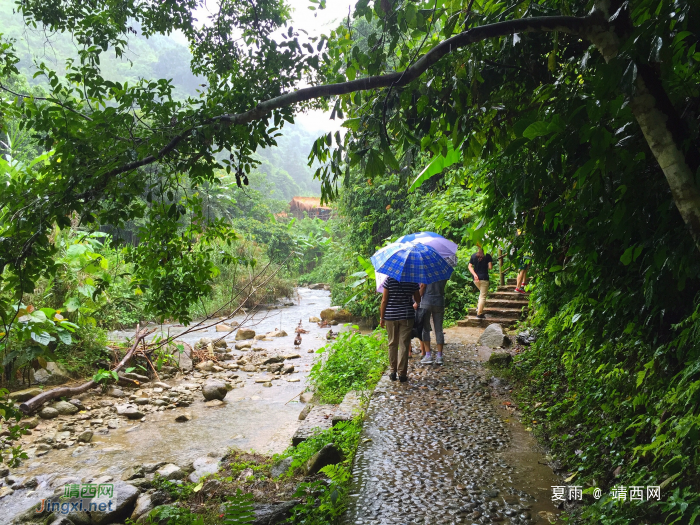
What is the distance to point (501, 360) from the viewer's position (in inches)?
254

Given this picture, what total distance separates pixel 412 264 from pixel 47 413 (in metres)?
6.62

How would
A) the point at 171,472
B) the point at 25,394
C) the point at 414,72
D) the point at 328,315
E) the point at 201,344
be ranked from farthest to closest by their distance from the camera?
the point at 328,315 < the point at 201,344 < the point at 25,394 < the point at 171,472 < the point at 414,72

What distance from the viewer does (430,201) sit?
11500 mm

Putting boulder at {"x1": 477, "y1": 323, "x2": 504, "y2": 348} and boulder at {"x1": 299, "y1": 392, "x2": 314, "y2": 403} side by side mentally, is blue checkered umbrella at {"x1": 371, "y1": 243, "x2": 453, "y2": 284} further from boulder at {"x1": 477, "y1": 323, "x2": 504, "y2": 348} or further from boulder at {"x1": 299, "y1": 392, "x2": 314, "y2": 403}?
boulder at {"x1": 299, "y1": 392, "x2": 314, "y2": 403}

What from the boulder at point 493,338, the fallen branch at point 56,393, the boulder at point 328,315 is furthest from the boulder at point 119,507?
the boulder at point 328,315

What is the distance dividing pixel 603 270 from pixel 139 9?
492 centimetres

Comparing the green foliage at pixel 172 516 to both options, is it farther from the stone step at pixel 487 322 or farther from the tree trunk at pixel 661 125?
the stone step at pixel 487 322

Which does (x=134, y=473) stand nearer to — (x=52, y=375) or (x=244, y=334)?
(x=52, y=375)

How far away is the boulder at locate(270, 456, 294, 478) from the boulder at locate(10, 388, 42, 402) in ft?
18.5

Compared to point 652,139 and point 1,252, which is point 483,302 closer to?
point 652,139

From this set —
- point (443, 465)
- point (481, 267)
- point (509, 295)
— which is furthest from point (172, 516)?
point (509, 295)

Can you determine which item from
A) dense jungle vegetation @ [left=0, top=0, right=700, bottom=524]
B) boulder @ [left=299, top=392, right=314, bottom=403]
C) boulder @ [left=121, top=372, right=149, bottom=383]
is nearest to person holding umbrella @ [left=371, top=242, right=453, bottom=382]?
dense jungle vegetation @ [left=0, top=0, right=700, bottom=524]

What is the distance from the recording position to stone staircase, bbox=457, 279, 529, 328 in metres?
9.56

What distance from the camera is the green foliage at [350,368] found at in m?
6.35
